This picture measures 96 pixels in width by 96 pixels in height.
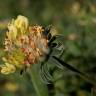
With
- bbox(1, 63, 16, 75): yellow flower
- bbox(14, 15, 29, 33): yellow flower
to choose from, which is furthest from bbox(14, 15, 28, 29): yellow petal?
bbox(1, 63, 16, 75): yellow flower

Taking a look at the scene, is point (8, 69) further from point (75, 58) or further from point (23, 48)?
point (75, 58)

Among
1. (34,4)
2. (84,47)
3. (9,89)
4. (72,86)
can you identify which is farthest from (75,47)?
(34,4)

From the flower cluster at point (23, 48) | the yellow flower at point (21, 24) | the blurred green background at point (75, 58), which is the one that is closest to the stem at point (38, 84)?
the flower cluster at point (23, 48)

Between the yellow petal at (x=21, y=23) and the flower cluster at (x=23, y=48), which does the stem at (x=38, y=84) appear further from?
the yellow petal at (x=21, y=23)

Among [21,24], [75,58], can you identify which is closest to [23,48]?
[21,24]

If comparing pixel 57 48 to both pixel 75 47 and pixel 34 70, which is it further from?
pixel 75 47

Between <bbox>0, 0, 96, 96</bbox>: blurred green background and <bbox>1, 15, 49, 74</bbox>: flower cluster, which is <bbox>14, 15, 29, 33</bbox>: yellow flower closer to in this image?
<bbox>1, 15, 49, 74</bbox>: flower cluster

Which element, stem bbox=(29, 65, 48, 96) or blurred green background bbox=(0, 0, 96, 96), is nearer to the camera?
stem bbox=(29, 65, 48, 96)

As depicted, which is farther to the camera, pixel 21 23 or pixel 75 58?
pixel 75 58
